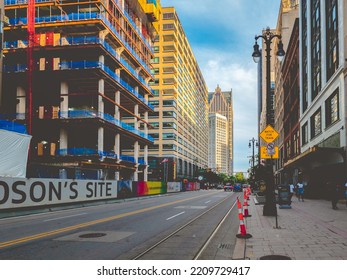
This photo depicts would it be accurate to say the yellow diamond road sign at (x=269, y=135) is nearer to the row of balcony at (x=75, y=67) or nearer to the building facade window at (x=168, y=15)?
the row of balcony at (x=75, y=67)

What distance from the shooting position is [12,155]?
23.8m

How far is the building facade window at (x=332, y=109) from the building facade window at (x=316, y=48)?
199 inches

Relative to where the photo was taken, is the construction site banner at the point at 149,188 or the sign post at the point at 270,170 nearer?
the sign post at the point at 270,170

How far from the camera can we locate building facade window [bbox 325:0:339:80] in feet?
102

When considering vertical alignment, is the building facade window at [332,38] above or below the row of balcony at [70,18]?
below

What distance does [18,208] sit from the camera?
1880 cm

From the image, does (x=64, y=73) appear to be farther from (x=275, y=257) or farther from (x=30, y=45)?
(x=275, y=257)

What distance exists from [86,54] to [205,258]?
4761 centimetres

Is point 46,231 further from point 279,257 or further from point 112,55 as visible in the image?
point 112,55

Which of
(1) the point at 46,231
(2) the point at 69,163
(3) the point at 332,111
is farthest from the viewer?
(2) the point at 69,163

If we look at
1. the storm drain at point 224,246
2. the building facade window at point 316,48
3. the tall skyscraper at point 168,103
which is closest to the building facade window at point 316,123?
the building facade window at point 316,48

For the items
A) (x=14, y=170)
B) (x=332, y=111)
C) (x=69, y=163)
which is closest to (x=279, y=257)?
(x=14, y=170)

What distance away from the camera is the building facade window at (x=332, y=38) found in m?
31.0

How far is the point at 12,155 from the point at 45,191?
4763 millimetres
